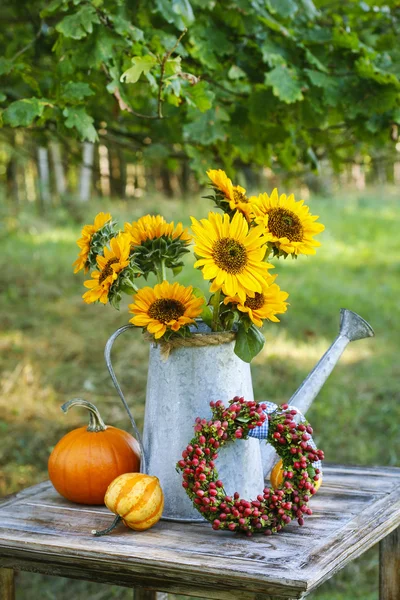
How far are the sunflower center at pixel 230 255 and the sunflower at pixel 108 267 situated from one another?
15 cm

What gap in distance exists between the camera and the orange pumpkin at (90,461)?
1.52 meters

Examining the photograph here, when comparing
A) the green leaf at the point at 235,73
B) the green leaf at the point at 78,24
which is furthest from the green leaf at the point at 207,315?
the green leaf at the point at 235,73

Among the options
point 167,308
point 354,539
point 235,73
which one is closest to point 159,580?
point 354,539

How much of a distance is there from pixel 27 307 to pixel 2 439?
1.49m

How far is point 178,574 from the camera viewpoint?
121 centimetres

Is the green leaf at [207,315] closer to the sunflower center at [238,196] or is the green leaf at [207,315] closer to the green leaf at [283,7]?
the sunflower center at [238,196]

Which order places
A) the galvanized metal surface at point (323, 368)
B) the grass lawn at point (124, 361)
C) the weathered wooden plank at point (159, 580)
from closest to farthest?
1. the weathered wooden plank at point (159, 580)
2. the galvanized metal surface at point (323, 368)
3. the grass lawn at point (124, 361)

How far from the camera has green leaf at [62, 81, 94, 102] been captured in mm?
1853

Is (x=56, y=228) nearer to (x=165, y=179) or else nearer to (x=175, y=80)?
(x=165, y=179)

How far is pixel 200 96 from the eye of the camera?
1911 mm

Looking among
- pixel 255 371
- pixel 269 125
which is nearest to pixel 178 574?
pixel 269 125

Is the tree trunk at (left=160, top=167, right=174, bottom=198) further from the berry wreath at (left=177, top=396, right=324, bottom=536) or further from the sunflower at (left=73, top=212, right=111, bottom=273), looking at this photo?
the berry wreath at (left=177, top=396, right=324, bottom=536)

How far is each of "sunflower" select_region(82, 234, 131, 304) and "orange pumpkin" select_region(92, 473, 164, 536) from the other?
1.01 ft

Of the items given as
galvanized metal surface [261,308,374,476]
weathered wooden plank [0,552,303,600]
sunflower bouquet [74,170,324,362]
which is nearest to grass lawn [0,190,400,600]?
galvanized metal surface [261,308,374,476]
